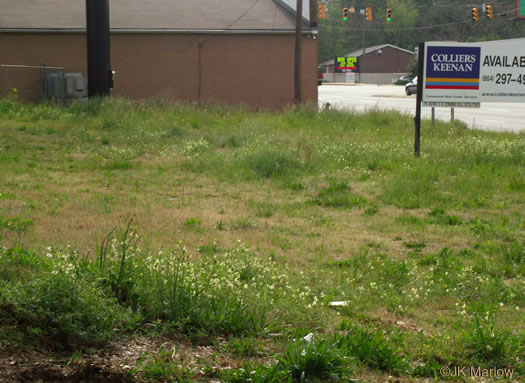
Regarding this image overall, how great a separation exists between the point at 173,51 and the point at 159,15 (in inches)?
88.6

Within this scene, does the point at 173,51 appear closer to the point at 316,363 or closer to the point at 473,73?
the point at 473,73

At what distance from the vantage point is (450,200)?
32.9 feet

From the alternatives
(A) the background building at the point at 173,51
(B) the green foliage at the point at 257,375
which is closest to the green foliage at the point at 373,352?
(B) the green foliage at the point at 257,375

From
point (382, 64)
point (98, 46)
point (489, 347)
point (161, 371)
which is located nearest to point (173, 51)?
point (98, 46)

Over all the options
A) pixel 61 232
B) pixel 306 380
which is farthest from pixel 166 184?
pixel 306 380

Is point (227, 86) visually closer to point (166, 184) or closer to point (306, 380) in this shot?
point (166, 184)

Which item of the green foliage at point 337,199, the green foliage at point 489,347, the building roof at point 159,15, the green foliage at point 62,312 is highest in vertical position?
the building roof at point 159,15

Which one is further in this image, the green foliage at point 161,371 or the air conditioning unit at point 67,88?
the air conditioning unit at point 67,88

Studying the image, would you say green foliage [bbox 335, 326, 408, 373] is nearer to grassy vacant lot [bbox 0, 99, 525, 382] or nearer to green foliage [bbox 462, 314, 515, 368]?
grassy vacant lot [bbox 0, 99, 525, 382]

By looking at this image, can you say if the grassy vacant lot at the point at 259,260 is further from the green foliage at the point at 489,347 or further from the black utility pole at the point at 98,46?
the black utility pole at the point at 98,46

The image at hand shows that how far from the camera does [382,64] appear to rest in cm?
10169

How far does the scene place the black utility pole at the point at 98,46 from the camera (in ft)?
74.1

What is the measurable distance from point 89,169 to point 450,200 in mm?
6400

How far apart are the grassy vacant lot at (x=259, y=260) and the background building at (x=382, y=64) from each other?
87287 millimetres
